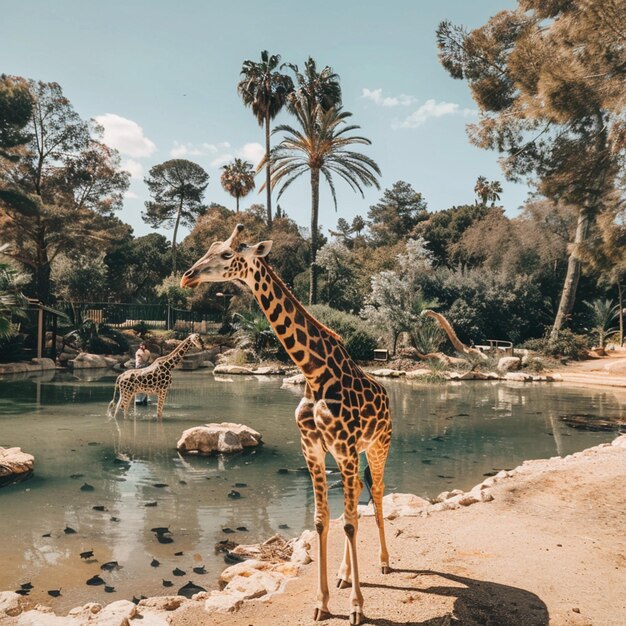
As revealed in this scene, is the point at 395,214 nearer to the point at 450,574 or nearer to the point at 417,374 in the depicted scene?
the point at 417,374

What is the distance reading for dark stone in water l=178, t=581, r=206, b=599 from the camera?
482cm

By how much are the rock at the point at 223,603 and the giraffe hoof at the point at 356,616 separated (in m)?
0.90

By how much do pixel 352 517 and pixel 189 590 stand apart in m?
1.99

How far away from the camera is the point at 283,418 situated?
13.1 m

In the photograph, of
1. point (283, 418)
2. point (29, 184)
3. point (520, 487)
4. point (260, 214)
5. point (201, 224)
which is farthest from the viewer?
point (260, 214)

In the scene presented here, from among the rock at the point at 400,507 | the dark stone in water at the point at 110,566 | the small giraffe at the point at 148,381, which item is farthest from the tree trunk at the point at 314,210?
the dark stone in water at the point at 110,566

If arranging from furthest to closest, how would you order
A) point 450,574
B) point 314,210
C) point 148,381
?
point 314,210, point 148,381, point 450,574

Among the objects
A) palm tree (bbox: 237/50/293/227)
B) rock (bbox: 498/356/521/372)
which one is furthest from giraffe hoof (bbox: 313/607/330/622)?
palm tree (bbox: 237/50/293/227)

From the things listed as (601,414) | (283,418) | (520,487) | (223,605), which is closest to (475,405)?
(601,414)

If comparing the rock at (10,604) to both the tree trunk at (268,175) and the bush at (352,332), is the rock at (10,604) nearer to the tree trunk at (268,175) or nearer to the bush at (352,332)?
the bush at (352,332)

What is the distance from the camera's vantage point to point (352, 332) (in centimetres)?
2558

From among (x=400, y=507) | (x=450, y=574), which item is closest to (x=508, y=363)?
(x=400, y=507)

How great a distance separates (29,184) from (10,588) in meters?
29.7

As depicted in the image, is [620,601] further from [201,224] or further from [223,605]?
[201,224]
